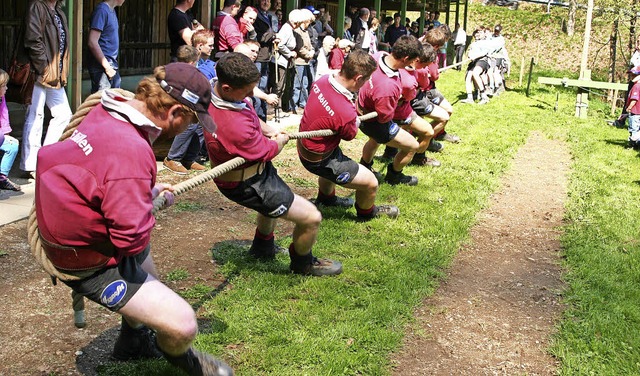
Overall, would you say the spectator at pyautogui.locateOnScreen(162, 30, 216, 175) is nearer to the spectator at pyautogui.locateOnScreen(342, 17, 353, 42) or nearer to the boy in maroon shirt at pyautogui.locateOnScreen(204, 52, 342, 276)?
the boy in maroon shirt at pyautogui.locateOnScreen(204, 52, 342, 276)

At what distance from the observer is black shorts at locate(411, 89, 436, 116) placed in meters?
9.76

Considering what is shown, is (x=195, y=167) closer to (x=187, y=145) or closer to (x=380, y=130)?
→ (x=187, y=145)

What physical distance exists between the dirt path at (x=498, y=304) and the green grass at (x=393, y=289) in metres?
0.11

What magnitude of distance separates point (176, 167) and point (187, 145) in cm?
30

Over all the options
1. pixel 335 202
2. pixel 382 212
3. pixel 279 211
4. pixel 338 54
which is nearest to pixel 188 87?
pixel 279 211

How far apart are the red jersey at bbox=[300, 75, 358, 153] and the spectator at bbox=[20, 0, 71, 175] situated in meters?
2.83

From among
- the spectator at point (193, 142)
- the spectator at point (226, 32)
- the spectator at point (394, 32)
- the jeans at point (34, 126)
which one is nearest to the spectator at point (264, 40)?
the spectator at point (226, 32)

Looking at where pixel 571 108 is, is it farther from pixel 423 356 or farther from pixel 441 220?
pixel 423 356

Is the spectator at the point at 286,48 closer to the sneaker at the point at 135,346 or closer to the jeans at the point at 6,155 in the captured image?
the jeans at the point at 6,155

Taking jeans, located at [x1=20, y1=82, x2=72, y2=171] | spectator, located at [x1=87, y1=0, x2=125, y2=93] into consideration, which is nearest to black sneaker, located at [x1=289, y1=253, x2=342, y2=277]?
jeans, located at [x1=20, y1=82, x2=72, y2=171]

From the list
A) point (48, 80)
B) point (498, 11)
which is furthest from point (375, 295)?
point (498, 11)

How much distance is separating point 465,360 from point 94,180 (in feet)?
8.32

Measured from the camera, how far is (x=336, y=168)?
6215mm

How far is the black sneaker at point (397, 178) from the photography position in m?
8.52
